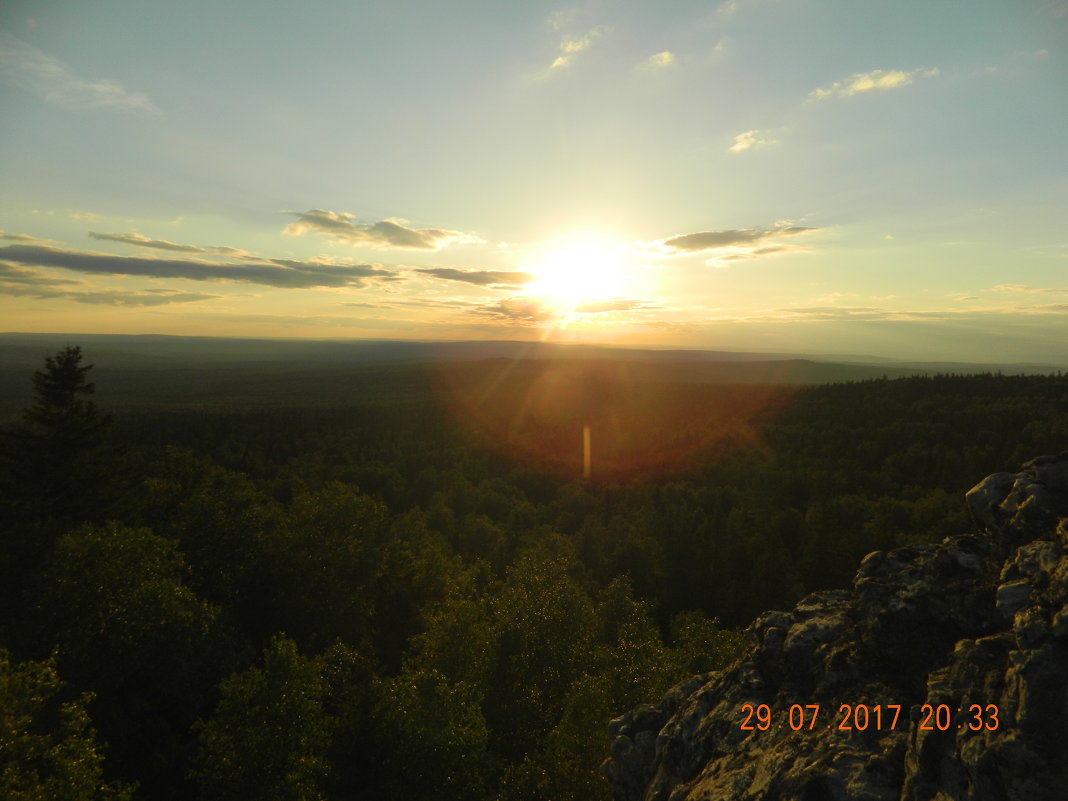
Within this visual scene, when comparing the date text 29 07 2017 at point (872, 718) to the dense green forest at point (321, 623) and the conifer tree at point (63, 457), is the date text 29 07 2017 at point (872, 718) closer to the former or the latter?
the dense green forest at point (321, 623)

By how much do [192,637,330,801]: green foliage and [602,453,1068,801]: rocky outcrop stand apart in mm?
14147

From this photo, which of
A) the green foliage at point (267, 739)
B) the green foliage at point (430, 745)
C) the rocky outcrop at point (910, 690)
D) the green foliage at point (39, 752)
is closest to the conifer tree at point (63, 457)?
the green foliage at point (39, 752)

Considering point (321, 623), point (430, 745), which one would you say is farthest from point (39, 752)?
point (321, 623)

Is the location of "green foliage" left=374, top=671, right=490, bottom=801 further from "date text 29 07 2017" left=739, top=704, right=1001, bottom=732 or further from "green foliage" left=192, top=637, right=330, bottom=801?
"date text 29 07 2017" left=739, top=704, right=1001, bottom=732

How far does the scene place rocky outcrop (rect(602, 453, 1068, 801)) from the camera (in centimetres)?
985

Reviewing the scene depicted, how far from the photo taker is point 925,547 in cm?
1594

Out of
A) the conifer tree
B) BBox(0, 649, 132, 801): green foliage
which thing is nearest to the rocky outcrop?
BBox(0, 649, 132, 801): green foliage

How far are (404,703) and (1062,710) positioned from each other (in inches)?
945

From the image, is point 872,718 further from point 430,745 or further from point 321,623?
point 321,623

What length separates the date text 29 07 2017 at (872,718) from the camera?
10.5 meters

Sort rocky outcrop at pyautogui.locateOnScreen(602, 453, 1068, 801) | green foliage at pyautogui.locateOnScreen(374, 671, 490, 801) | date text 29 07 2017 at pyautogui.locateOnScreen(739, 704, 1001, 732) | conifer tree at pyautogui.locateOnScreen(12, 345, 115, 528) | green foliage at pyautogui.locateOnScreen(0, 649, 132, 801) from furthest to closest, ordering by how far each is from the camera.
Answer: conifer tree at pyautogui.locateOnScreen(12, 345, 115, 528), green foliage at pyautogui.locateOnScreen(374, 671, 490, 801), green foliage at pyautogui.locateOnScreen(0, 649, 132, 801), date text 29 07 2017 at pyautogui.locateOnScreen(739, 704, 1001, 732), rocky outcrop at pyautogui.locateOnScreen(602, 453, 1068, 801)

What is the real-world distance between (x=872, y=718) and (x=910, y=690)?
3.99ft

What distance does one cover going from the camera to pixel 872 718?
1227 cm

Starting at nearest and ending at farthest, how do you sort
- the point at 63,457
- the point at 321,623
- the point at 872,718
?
the point at 872,718
the point at 63,457
the point at 321,623
